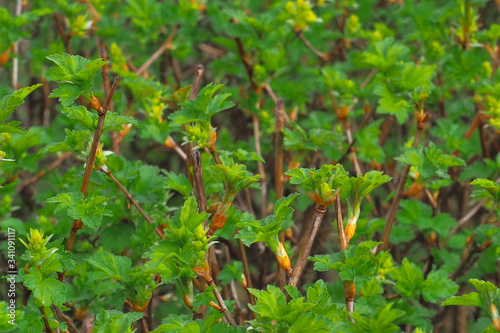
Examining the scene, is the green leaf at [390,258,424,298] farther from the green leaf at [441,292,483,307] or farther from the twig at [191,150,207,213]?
the twig at [191,150,207,213]

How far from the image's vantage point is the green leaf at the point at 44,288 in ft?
4.28

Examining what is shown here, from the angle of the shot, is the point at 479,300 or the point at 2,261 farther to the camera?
the point at 2,261

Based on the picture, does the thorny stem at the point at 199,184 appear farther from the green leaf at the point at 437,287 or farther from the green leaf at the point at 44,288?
the green leaf at the point at 437,287

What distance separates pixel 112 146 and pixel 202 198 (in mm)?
695

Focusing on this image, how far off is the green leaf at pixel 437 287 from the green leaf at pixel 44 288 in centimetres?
103

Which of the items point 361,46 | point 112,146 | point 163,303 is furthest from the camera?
point 361,46

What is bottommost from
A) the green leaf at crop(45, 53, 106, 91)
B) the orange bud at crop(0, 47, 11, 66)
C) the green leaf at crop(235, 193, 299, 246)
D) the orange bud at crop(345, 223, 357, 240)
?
the orange bud at crop(345, 223, 357, 240)

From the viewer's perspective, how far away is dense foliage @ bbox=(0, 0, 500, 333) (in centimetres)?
135

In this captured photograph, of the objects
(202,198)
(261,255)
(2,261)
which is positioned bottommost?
Result: (2,261)

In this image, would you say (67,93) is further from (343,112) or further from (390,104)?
(343,112)

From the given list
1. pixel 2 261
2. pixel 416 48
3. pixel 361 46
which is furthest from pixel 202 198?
pixel 361 46

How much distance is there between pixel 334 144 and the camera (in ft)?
7.58

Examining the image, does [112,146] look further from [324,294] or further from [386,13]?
[386,13]

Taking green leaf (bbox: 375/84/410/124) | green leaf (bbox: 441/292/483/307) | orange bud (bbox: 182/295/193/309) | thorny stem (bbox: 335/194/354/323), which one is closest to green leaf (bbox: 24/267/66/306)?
orange bud (bbox: 182/295/193/309)
